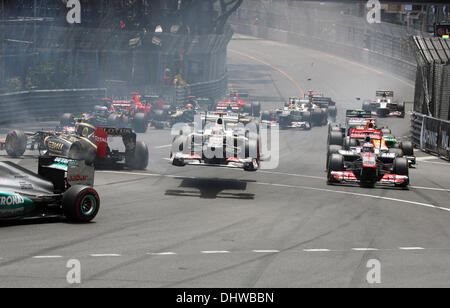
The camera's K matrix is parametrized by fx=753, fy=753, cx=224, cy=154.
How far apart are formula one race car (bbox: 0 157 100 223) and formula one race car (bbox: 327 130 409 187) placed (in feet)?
30.8

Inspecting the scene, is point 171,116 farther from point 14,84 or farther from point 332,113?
point 332,113

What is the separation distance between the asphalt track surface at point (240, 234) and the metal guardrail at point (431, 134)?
3.40 m

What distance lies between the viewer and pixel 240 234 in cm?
1455

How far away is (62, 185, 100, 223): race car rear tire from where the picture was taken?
47.9ft

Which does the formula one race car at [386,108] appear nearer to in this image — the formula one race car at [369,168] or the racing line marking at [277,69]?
the formula one race car at [369,168]

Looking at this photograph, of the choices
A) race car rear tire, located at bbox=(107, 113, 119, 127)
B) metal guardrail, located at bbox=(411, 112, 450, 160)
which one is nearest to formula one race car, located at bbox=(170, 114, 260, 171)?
metal guardrail, located at bbox=(411, 112, 450, 160)

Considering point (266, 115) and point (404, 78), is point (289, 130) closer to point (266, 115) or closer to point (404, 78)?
point (266, 115)

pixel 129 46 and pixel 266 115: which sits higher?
pixel 129 46

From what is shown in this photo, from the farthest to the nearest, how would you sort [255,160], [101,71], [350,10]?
[350,10], [101,71], [255,160]

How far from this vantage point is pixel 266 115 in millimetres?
45125

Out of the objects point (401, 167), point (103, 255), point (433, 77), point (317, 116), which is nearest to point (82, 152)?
point (401, 167)

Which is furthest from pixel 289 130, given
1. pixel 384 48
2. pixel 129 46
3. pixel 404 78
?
pixel 384 48

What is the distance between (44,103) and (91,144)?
17269mm

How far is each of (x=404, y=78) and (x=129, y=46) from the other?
125 feet
